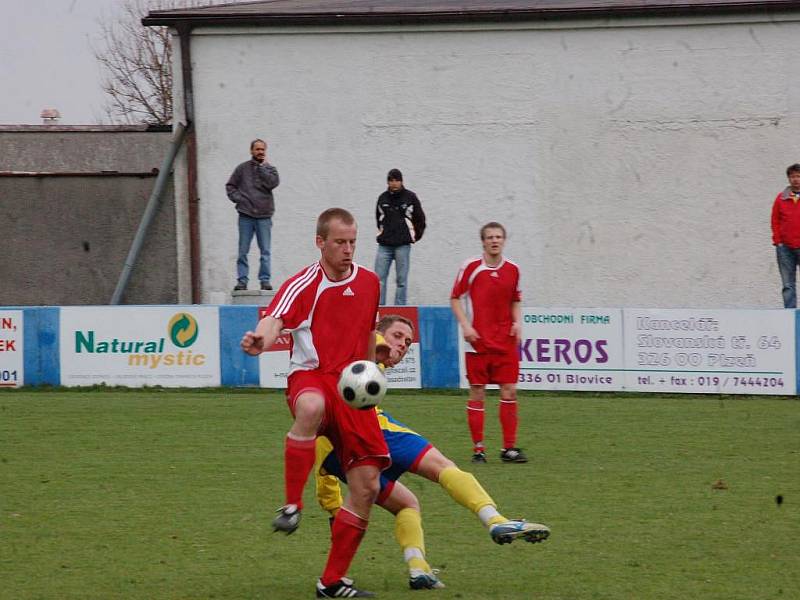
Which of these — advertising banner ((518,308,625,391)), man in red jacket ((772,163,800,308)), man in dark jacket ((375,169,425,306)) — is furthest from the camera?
man in dark jacket ((375,169,425,306))

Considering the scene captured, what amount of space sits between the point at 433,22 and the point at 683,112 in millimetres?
4207

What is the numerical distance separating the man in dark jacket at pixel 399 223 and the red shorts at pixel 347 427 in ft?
41.0

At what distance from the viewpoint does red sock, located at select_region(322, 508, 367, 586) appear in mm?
6414

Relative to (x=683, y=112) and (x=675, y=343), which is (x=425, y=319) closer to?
(x=675, y=343)

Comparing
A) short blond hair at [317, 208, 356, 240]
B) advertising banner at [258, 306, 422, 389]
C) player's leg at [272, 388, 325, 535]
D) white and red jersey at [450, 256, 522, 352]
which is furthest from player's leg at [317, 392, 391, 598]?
advertising banner at [258, 306, 422, 389]

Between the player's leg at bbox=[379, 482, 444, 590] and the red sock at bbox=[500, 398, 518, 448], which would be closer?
the player's leg at bbox=[379, 482, 444, 590]

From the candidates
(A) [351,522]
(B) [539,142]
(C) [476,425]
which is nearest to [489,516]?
(A) [351,522]

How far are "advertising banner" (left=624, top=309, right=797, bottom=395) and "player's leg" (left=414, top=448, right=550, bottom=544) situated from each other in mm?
9892

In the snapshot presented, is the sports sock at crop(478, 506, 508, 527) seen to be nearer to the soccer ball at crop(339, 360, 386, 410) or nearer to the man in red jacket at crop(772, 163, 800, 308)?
the soccer ball at crop(339, 360, 386, 410)

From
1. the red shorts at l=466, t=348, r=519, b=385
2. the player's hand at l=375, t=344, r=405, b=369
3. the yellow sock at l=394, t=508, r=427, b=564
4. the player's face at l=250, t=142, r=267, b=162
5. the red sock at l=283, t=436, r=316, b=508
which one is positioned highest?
the player's face at l=250, t=142, r=267, b=162

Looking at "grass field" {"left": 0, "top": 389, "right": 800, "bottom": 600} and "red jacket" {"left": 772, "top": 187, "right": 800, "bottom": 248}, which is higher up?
"red jacket" {"left": 772, "top": 187, "right": 800, "bottom": 248}

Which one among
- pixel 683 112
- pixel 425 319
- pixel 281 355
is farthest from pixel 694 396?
pixel 683 112

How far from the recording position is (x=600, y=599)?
6445 mm

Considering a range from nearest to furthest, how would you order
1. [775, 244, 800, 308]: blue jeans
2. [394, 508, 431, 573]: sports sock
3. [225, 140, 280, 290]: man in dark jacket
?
[394, 508, 431, 573]: sports sock < [775, 244, 800, 308]: blue jeans < [225, 140, 280, 290]: man in dark jacket
